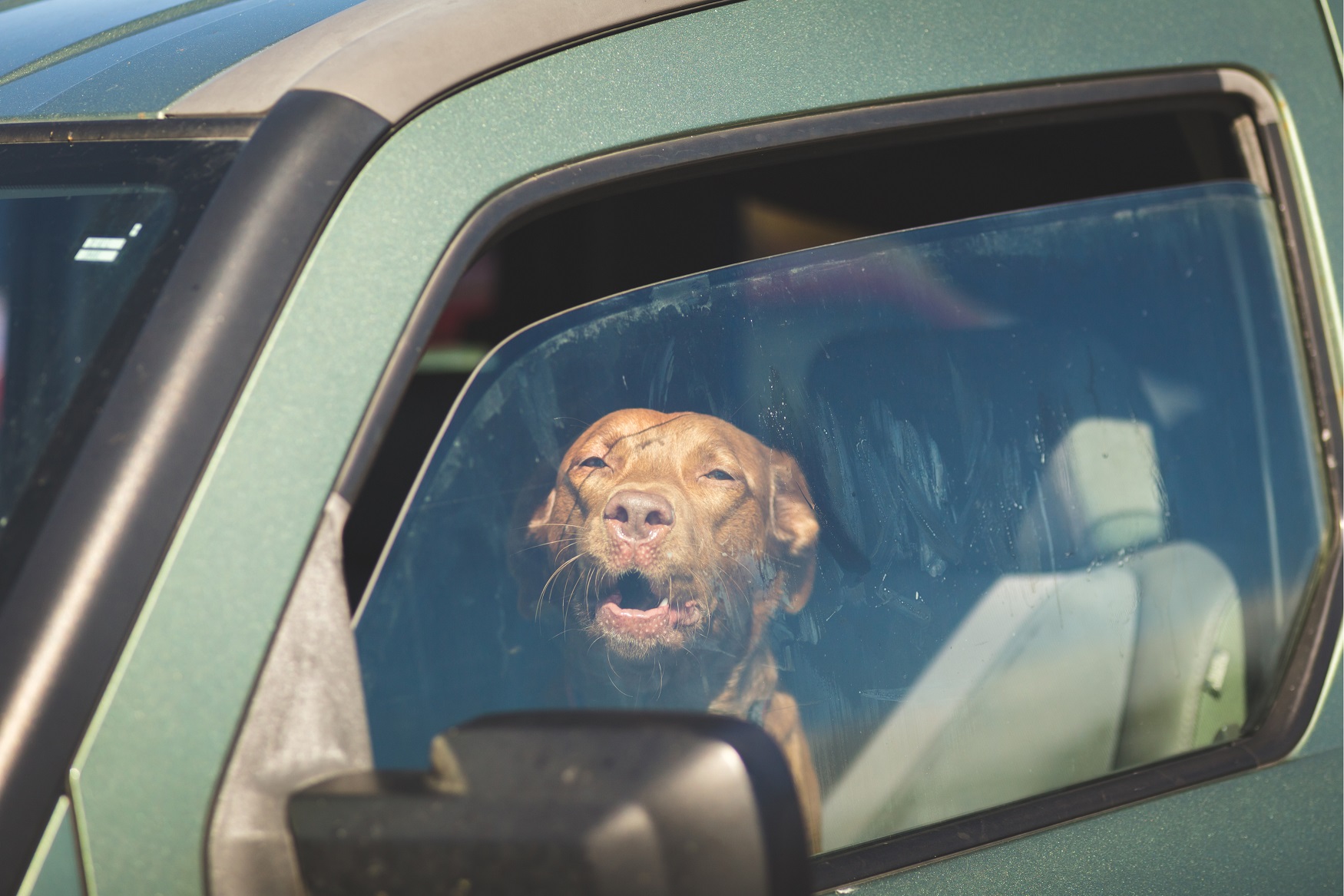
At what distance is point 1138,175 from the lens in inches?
79.7

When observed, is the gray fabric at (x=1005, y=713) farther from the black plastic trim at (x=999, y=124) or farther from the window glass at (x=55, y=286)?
the window glass at (x=55, y=286)

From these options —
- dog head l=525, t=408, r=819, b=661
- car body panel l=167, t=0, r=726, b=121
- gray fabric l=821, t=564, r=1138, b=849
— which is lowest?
gray fabric l=821, t=564, r=1138, b=849

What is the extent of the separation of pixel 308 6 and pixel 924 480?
2.76 feet

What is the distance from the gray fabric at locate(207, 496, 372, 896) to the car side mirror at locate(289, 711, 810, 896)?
5 centimetres

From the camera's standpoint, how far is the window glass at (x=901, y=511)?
109cm

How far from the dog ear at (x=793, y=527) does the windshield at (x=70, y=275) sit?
0.62 meters

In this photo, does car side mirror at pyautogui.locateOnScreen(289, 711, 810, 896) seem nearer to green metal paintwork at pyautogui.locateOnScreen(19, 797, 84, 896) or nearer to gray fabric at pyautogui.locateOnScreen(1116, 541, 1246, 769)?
green metal paintwork at pyautogui.locateOnScreen(19, 797, 84, 896)

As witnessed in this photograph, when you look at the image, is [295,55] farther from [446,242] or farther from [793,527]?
[793,527]

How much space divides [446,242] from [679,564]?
16.4 inches

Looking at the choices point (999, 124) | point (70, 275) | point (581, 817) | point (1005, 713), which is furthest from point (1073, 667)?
point (70, 275)

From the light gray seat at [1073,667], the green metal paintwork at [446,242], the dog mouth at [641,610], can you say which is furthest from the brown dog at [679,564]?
the green metal paintwork at [446,242]

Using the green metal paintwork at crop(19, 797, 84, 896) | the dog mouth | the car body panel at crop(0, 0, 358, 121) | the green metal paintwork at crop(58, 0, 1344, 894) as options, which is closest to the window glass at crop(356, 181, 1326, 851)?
the dog mouth

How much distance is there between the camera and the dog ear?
3.97 feet

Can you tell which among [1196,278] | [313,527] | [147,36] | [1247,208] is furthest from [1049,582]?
[147,36]
